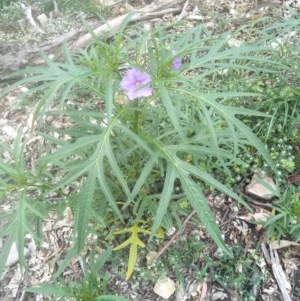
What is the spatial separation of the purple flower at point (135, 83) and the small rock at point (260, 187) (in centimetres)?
114

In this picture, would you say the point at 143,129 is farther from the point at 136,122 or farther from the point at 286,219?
the point at 286,219

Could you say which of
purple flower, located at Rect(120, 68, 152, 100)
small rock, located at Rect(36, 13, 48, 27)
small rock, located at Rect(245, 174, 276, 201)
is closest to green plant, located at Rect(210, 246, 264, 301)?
small rock, located at Rect(245, 174, 276, 201)

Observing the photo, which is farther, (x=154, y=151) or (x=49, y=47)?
(x=49, y=47)

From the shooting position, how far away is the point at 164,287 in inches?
99.3

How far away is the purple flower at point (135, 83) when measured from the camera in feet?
6.15

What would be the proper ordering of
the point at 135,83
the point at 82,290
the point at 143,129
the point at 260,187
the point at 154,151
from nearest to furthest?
the point at 135,83 < the point at 154,151 < the point at 82,290 < the point at 143,129 < the point at 260,187

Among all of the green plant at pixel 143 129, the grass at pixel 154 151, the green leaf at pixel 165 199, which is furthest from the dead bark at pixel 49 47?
the green leaf at pixel 165 199

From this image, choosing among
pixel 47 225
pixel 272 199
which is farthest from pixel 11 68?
pixel 272 199

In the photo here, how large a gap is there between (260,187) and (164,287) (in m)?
0.84

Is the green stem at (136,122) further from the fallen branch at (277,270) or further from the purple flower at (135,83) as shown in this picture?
the fallen branch at (277,270)

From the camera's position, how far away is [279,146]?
2816 millimetres

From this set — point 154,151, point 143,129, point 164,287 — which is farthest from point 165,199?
point 164,287

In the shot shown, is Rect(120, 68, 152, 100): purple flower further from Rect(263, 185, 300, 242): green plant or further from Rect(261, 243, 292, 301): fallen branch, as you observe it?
Rect(261, 243, 292, 301): fallen branch

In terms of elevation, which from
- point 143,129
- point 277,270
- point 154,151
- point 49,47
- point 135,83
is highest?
point 135,83
